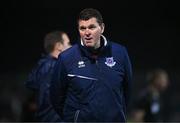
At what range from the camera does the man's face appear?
20.3ft

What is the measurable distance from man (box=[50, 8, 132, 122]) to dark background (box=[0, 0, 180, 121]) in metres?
5.40

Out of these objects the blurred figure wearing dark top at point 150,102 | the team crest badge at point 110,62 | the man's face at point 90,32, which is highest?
the man's face at point 90,32

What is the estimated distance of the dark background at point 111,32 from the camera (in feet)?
38.8

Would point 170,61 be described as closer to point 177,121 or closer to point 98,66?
point 177,121

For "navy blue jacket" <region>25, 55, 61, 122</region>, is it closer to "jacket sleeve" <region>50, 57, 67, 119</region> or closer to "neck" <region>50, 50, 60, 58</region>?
"neck" <region>50, 50, 60, 58</region>

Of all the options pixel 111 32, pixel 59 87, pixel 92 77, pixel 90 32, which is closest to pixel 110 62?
pixel 92 77

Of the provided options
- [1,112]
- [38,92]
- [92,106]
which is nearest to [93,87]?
[92,106]

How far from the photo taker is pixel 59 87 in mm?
6355

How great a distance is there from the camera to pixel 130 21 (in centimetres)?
1202

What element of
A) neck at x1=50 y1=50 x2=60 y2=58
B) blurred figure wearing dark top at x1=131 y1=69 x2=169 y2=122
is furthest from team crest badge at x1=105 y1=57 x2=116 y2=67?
blurred figure wearing dark top at x1=131 y1=69 x2=169 y2=122

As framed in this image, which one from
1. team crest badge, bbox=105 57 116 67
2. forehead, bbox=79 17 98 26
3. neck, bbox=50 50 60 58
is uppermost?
forehead, bbox=79 17 98 26

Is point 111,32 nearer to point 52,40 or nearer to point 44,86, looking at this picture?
point 52,40

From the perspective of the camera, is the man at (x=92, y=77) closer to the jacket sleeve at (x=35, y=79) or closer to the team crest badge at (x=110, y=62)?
the team crest badge at (x=110, y=62)

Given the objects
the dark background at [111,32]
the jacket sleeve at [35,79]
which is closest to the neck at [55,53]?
the jacket sleeve at [35,79]
